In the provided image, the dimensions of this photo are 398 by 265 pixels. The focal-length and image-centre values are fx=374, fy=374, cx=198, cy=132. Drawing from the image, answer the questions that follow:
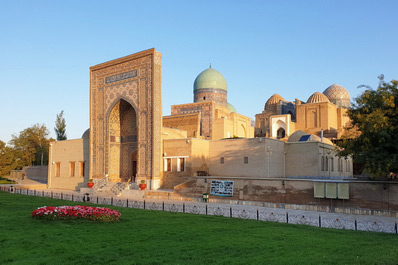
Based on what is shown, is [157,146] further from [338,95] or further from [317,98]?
[338,95]

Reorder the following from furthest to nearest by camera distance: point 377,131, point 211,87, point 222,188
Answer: point 211,87 → point 222,188 → point 377,131

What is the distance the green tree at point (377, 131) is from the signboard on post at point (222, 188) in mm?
6341

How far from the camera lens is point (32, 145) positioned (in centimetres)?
4900

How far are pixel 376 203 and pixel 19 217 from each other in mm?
13695

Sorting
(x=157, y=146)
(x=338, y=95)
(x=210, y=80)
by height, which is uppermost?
(x=210, y=80)

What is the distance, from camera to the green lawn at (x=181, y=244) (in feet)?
22.6

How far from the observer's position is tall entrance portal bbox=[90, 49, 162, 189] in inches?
1012

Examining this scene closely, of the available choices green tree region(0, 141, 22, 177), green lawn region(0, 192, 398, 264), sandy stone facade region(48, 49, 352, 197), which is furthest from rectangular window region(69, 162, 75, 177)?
green lawn region(0, 192, 398, 264)

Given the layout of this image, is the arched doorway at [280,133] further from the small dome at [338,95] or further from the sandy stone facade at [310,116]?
the small dome at [338,95]

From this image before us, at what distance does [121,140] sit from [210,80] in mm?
15463

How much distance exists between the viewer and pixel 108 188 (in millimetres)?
26781

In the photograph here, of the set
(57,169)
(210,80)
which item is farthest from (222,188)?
(210,80)

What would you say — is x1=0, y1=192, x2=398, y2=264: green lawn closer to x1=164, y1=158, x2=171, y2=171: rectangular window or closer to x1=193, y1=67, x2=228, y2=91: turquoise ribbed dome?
x1=164, y1=158, x2=171, y2=171: rectangular window

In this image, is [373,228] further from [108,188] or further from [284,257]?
[108,188]
